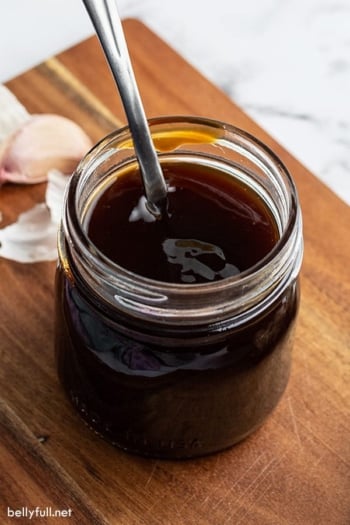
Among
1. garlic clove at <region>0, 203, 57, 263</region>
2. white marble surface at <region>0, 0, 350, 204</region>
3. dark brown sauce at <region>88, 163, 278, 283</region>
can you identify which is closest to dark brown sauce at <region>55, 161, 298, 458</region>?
dark brown sauce at <region>88, 163, 278, 283</region>

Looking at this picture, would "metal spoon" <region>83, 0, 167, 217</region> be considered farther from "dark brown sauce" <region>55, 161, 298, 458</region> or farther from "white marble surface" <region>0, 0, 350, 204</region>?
"white marble surface" <region>0, 0, 350, 204</region>

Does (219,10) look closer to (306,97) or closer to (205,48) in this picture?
(205,48)

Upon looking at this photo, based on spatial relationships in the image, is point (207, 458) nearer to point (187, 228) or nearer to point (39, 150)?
point (187, 228)

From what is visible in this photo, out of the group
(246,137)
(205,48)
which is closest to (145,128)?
(246,137)

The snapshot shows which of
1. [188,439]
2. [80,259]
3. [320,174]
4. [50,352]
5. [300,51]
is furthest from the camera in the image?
[300,51]

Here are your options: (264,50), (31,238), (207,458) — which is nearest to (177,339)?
(207,458)

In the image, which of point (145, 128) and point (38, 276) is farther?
point (38, 276)
